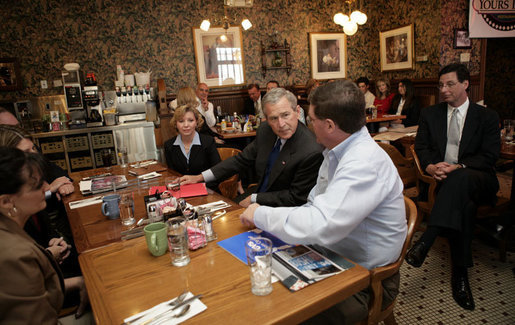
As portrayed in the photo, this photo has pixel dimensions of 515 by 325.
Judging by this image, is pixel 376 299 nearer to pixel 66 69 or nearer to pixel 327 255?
pixel 327 255

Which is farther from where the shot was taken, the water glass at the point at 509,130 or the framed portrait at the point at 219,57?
the framed portrait at the point at 219,57

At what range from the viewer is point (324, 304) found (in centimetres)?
103

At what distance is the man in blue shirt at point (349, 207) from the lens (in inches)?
48.3

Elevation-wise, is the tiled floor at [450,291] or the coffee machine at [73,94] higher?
the coffee machine at [73,94]

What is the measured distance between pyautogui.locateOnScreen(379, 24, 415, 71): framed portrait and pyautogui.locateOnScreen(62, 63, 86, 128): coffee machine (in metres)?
6.41

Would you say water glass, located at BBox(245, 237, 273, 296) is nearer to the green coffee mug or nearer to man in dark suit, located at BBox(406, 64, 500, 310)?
the green coffee mug

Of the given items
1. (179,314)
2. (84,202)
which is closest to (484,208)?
(179,314)

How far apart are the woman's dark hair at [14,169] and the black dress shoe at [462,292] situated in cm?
255

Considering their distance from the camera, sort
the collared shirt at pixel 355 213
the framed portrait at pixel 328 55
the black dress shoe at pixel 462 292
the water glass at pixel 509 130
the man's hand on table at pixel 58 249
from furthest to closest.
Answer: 1. the framed portrait at pixel 328 55
2. the water glass at pixel 509 130
3. the black dress shoe at pixel 462 292
4. the man's hand on table at pixel 58 249
5. the collared shirt at pixel 355 213

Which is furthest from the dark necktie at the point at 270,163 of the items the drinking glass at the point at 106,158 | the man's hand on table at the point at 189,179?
the drinking glass at the point at 106,158

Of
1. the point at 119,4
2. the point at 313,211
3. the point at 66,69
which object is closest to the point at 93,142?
the point at 66,69

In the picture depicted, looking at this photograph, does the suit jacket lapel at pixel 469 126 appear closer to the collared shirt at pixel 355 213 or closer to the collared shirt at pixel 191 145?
the collared shirt at pixel 355 213

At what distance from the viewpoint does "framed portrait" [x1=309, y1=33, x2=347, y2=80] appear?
7.88m

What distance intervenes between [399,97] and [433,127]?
3.92 m
